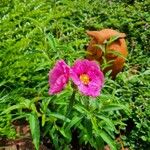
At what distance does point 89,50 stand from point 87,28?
3.64ft

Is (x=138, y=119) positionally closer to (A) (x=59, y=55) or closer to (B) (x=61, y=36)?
(A) (x=59, y=55)

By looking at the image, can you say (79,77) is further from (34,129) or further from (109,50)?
(109,50)

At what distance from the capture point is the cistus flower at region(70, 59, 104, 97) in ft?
9.04

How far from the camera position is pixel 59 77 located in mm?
2746

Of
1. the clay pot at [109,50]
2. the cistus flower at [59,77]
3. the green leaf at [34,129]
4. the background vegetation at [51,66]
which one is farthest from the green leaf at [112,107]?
the clay pot at [109,50]

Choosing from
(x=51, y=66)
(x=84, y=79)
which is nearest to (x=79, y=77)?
(x=84, y=79)

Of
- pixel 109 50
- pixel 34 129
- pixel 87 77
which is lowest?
pixel 109 50

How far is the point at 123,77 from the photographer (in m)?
4.39

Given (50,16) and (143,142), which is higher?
(50,16)

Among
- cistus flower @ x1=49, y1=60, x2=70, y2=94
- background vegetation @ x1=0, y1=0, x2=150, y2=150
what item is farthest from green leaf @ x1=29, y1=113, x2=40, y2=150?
cistus flower @ x1=49, y1=60, x2=70, y2=94

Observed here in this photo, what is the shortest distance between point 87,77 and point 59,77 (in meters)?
0.18

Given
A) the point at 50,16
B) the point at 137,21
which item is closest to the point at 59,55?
the point at 50,16

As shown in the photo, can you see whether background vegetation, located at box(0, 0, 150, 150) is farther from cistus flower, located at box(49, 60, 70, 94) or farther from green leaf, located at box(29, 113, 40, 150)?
cistus flower, located at box(49, 60, 70, 94)

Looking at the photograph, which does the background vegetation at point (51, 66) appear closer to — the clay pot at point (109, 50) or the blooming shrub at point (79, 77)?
the clay pot at point (109, 50)
